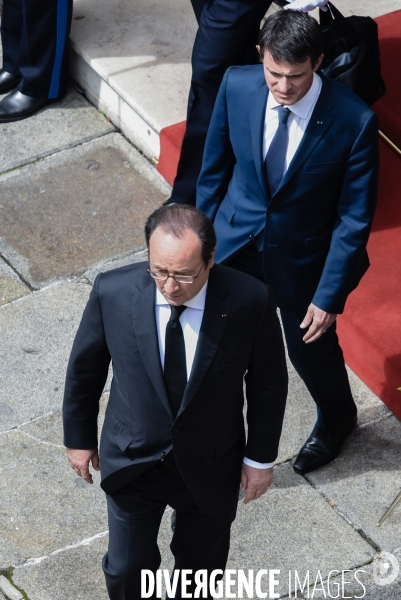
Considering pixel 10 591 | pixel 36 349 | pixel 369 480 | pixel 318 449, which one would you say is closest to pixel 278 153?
pixel 318 449

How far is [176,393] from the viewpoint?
10.8ft

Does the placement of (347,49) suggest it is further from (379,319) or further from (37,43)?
(37,43)

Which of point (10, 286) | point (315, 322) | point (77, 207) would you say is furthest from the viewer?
point (77, 207)

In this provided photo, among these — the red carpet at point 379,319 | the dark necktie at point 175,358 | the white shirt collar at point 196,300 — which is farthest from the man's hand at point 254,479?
the red carpet at point 379,319

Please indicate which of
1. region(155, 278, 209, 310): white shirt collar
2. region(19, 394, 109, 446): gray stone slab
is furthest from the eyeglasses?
region(19, 394, 109, 446): gray stone slab

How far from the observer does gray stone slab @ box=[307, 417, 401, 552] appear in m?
4.52

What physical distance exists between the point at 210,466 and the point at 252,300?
2.05 ft

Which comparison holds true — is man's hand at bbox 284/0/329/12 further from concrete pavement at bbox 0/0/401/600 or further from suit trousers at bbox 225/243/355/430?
concrete pavement at bbox 0/0/401/600

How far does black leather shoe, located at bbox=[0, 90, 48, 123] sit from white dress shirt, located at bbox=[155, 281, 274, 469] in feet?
12.6

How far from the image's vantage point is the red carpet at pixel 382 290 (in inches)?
198

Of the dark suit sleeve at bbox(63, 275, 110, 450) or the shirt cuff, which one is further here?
the shirt cuff

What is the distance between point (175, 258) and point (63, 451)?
202cm

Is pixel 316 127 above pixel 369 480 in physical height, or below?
above

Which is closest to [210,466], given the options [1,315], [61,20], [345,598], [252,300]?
[252,300]
